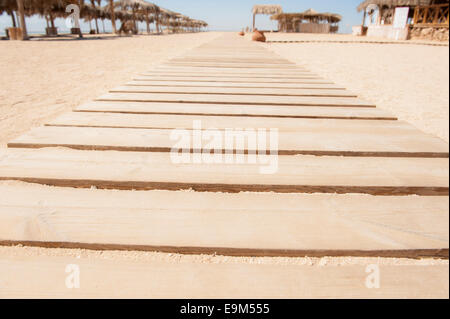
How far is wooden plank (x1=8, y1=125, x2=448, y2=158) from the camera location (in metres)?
1.20

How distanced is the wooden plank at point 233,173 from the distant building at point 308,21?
34849 millimetres

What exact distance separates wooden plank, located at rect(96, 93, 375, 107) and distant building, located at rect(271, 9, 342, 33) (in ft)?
111

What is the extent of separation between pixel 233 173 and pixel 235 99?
3.63 feet

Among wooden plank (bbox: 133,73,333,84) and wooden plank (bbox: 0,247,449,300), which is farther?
wooden plank (bbox: 133,73,333,84)

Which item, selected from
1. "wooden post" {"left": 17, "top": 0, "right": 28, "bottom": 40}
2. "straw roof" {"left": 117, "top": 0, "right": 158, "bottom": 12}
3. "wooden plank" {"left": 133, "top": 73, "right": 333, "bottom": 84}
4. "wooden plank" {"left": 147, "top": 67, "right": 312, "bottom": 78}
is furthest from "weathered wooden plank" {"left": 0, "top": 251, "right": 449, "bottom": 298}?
"straw roof" {"left": 117, "top": 0, "right": 158, "bottom": 12}

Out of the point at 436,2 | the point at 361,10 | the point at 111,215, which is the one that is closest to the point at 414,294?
the point at 111,215

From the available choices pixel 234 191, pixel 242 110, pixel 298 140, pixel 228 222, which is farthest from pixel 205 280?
pixel 242 110

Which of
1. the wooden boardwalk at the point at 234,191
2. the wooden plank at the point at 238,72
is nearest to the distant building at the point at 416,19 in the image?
the wooden plank at the point at 238,72

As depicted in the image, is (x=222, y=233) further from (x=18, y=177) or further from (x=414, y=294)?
(x=18, y=177)

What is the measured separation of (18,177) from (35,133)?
430 millimetres

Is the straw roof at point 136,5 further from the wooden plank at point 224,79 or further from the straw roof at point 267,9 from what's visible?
the wooden plank at point 224,79

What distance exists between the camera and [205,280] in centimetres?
68

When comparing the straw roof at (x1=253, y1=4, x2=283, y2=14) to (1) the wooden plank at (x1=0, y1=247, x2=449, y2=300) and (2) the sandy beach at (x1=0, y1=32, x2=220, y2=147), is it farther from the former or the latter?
(1) the wooden plank at (x1=0, y1=247, x2=449, y2=300)

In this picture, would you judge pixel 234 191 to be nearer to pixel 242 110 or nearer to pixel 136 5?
pixel 242 110
